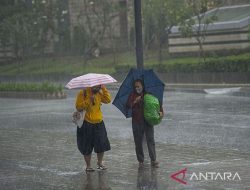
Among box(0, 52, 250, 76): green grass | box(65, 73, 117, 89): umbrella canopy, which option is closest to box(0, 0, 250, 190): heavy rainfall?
box(0, 52, 250, 76): green grass

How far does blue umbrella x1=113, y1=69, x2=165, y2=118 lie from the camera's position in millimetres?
12234

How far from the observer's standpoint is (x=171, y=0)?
44562 mm

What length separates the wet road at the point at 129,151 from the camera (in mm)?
11086

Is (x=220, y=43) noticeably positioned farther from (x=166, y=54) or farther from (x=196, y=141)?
(x=196, y=141)

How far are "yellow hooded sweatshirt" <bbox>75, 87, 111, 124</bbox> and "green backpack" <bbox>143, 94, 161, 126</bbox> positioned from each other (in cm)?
65

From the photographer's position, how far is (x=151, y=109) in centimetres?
1212

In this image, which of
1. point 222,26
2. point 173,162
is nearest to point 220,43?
point 222,26

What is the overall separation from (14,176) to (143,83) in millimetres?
2639

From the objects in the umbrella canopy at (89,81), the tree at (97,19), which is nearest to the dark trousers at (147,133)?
the umbrella canopy at (89,81)

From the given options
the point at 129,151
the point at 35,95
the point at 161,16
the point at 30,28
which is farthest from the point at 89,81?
the point at 30,28

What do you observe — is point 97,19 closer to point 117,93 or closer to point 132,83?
point 117,93

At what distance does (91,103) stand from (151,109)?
3.28 feet

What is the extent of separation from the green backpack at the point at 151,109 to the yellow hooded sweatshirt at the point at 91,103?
65 centimetres

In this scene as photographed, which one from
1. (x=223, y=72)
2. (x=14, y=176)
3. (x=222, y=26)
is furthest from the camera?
(x=222, y=26)
